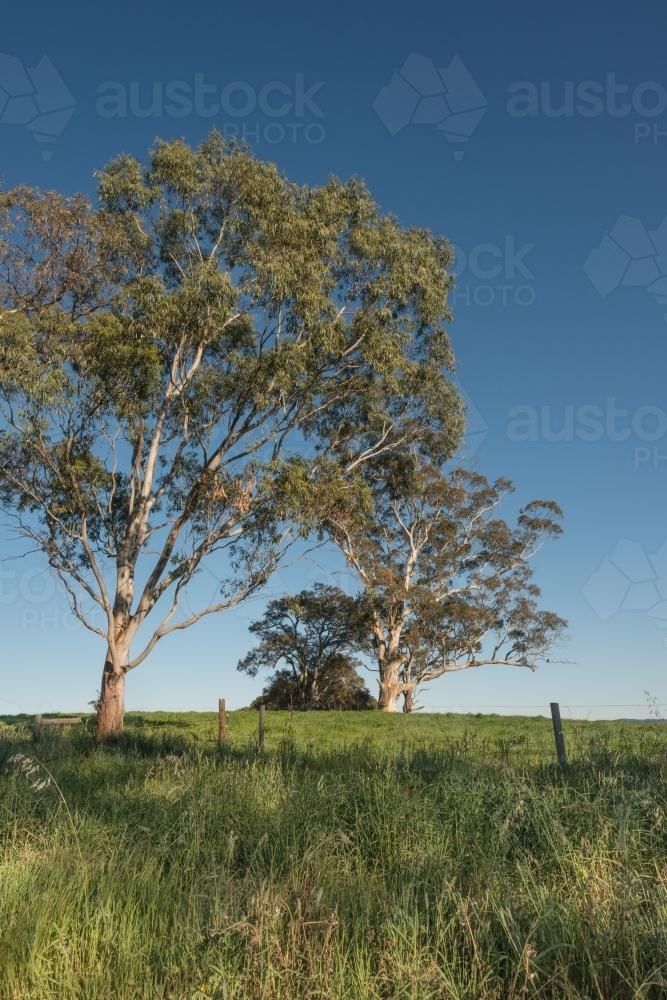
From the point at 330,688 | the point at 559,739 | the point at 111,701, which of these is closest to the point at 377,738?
the point at 111,701

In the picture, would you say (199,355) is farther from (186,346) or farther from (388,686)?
(388,686)

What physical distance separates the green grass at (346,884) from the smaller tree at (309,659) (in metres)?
27.0

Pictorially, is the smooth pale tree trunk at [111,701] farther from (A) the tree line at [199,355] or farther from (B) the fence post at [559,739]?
(B) the fence post at [559,739]

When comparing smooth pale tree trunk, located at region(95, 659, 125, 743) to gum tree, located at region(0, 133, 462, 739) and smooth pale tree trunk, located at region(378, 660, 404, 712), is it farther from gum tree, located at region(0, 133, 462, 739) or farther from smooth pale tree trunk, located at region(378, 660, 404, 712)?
smooth pale tree trunk, located at region(378, 660, 404, 712)

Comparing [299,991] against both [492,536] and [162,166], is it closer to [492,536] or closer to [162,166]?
[162,166]

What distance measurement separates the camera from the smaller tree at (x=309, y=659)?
34594 millimetres

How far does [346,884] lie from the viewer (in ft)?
15.0

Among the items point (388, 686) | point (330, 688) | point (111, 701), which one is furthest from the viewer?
point (330, 688)

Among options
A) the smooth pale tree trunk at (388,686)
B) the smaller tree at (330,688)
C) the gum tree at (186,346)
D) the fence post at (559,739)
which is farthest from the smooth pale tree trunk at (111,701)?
the smaller tree at (330,688)

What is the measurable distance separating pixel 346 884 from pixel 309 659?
31.2 metres

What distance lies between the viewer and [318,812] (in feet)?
18.8

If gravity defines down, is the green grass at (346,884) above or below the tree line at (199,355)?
below

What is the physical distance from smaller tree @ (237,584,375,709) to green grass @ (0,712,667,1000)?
2701 cm

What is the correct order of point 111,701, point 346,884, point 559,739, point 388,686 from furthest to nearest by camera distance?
point 388,686 < point 111,701 < point 559,739 < point 346,884
